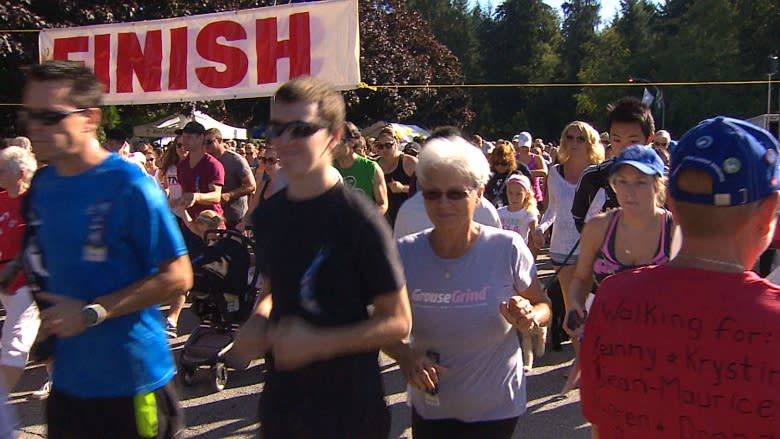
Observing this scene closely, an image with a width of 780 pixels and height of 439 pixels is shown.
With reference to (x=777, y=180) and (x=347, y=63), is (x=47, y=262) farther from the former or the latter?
(x=347, y=63)

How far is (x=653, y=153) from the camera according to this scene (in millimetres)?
3535

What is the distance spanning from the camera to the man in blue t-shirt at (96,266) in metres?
2.45

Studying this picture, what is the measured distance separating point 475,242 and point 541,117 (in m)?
63.6

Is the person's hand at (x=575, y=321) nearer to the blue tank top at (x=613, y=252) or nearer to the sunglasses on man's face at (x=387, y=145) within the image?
the blue tank top at (x=613, y=252)

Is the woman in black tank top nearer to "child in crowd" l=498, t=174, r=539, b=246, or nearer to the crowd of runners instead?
"child in crowd" l=498, t=174, r=539, b=246

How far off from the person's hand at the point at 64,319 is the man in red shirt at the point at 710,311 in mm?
1682

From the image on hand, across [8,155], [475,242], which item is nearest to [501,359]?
[475,242]

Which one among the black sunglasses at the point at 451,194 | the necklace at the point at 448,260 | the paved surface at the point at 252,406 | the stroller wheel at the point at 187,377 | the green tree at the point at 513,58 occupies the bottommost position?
the paved surface at the point at 252,406

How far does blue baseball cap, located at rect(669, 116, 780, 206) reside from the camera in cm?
138

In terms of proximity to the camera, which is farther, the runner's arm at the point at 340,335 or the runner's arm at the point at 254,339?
the runner's arm at the point at 254,339

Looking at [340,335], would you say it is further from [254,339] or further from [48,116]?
[48,116]

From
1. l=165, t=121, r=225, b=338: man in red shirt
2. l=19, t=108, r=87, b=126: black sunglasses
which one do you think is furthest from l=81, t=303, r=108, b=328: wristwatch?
l=165, t=121, r=225, b=338: man in red shirt

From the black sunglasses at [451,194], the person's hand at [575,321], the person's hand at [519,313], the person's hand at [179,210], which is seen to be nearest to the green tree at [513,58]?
the person's hand at [179,210]

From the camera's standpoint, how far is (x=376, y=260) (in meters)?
2.09
